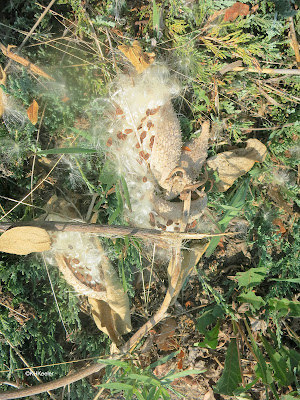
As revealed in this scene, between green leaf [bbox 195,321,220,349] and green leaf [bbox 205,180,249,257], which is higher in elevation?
green leaf [bbox 205,180,249,257]

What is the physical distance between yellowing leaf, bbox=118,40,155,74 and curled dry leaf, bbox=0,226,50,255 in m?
1.10

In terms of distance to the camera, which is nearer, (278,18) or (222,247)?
(278,18)

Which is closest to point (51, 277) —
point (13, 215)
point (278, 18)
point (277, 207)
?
point (13, 215)

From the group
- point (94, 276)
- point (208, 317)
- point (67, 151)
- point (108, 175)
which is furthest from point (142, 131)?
point (208, 317)

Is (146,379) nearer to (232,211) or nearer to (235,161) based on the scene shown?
(232,211)

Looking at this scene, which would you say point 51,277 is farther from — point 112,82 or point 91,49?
point 91,49

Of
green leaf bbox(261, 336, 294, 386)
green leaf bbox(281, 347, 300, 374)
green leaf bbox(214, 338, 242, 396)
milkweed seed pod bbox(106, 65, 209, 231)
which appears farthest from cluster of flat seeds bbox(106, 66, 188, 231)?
green leaf bbox(281, 347, 300, 374)

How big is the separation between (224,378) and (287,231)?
1.08 metres

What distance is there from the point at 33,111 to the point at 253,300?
6.07ft

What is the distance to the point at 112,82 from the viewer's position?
7.27 ft

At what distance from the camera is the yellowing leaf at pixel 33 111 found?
2.13 meters

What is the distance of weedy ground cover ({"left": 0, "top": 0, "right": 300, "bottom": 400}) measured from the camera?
7.16 feet

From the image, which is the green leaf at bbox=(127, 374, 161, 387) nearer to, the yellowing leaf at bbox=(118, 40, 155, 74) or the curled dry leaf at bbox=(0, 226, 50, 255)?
the curled dry leaf at bbox=(0, 226, 50, 255)

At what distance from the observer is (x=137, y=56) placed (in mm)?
2143
